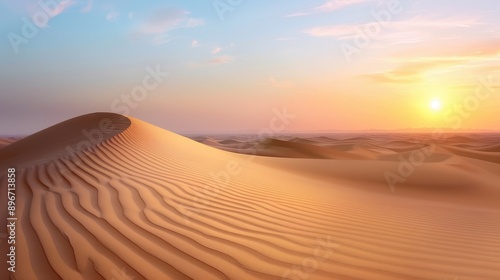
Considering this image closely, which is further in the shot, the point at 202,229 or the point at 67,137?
the point at 67,137

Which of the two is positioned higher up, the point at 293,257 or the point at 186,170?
the point at 186,170

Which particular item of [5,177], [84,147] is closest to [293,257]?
[5,177]

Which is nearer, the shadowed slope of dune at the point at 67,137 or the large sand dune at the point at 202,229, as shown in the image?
the large sand dune at the point at 202,229

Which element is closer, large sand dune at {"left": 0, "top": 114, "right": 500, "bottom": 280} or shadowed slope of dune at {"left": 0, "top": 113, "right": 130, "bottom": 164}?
large sand dune at {"left": 0, "top": 114, "right": 500, "bottom": 280}

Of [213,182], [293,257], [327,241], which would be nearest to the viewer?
[293,257]

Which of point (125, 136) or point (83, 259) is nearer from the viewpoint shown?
point (83, 259)

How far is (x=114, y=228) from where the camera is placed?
3.20 metres

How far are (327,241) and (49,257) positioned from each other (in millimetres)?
2444

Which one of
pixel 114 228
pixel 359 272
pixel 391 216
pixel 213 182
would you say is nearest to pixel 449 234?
pixel 391 216

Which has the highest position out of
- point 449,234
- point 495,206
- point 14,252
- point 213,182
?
point 495,206

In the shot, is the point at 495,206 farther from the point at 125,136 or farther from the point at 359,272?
the point at 125,136

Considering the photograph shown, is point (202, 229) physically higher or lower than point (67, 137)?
lower

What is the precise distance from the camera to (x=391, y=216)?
543 centimetres

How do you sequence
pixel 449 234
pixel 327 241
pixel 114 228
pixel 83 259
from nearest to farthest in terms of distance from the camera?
pixel 83 259
pixel 114 228
pixel 327 241
pixel 449 234
